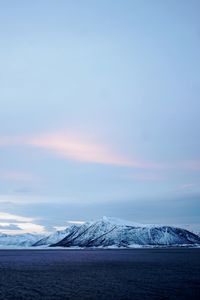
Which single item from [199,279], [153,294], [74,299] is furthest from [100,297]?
[199,279]

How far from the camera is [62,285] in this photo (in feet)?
302

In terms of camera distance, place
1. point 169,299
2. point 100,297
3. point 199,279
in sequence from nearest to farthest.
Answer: point 169,299
point 100,297
point 199,279

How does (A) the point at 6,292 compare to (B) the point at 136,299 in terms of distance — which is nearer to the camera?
(B) the point at 136,299

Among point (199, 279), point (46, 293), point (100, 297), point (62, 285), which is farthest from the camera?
point (199, 279)

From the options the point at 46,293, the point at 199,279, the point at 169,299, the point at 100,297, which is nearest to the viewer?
the point at 169,299

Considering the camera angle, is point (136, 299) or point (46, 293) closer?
point (136, 299)

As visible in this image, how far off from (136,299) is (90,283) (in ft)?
95.6

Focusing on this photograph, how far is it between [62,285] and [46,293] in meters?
13.6

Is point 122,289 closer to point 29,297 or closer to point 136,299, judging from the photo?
point 136,299

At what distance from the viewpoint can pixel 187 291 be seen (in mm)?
77250

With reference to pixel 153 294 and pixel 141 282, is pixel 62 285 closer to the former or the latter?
pixel 141 282

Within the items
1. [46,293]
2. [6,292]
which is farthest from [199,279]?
[6,292]

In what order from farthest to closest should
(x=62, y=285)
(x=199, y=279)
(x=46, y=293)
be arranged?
(x=199, y=279) → (x=62, y=285) → (x=46, y=293)

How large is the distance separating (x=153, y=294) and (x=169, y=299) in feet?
24.1
